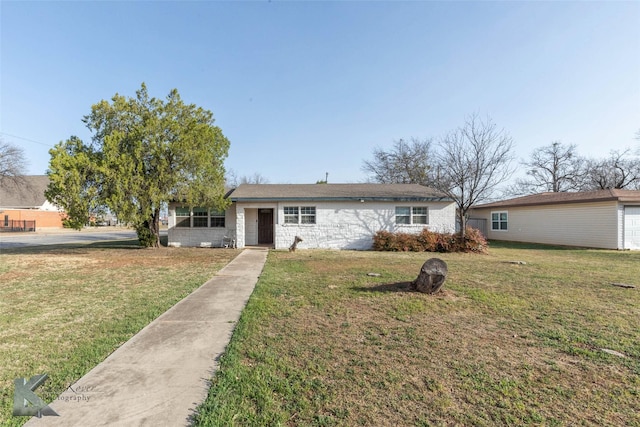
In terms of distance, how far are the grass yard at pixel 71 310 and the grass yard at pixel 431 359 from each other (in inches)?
62.8

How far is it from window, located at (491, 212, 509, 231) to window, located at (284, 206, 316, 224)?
1547cm

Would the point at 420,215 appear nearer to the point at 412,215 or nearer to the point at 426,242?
the point at 412,215

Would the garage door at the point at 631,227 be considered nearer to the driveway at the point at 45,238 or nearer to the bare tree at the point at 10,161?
the driveway at the point at 45,238

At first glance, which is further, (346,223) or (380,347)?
(346,223)

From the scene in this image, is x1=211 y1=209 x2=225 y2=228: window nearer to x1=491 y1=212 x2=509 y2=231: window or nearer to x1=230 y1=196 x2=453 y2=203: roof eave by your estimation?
x1=230 y1=196 x2=453 y2=203: roof eave

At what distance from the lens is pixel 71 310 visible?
499 centimetres

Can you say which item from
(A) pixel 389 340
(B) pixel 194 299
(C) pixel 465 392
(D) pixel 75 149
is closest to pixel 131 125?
(D) pixel 75 149

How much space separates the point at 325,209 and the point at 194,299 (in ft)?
33.8

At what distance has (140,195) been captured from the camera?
1220 centimetres

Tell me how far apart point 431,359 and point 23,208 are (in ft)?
163

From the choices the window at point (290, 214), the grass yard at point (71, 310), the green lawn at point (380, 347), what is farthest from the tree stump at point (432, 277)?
the window at point (290, 214)

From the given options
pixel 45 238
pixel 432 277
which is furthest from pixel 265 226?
pixel 45 238

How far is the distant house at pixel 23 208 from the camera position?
33.5 m

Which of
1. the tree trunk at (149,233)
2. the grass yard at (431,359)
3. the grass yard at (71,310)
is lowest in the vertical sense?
the grass yard at (431,359)
